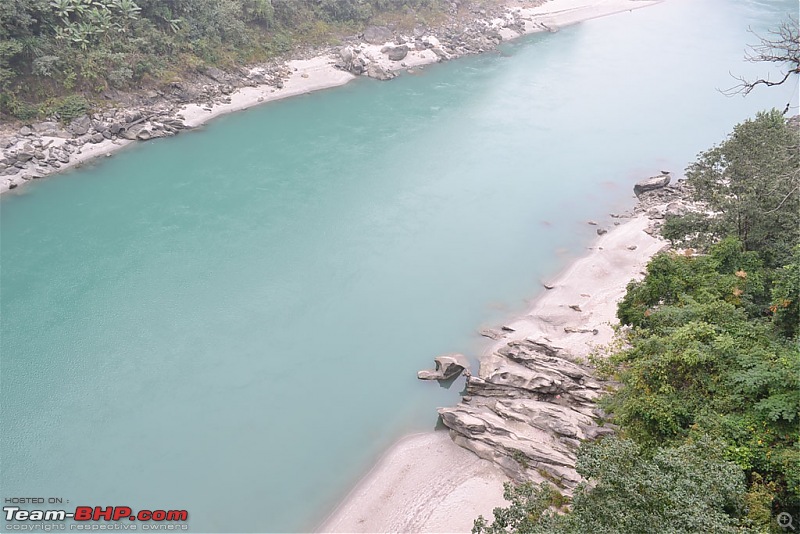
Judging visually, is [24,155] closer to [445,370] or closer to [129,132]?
[129,132]

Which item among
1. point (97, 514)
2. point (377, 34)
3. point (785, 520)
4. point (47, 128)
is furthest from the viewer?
point (377, 34)

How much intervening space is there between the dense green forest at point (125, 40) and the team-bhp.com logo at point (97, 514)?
30.3 meters

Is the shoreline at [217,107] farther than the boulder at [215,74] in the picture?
No

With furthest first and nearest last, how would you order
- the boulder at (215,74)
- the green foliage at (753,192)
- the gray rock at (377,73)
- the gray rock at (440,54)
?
1. the gray rock at (440,54)
2. the gray rock at (377,73)
3. the boulder at (215,74)
4. the green foliage at (753,192)

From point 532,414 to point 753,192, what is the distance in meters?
11.5

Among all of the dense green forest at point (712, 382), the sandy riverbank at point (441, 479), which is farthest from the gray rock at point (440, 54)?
the dense green forest at point (712, 382)

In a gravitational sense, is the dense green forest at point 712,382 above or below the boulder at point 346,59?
below

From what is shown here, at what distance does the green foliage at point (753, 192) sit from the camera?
67.8 feet

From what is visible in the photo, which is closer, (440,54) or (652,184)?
(652,184)

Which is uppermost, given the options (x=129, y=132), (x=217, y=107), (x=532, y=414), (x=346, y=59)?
(x=346, y=59)

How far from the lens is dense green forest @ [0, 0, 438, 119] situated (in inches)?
1570

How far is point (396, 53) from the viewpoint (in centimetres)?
6091

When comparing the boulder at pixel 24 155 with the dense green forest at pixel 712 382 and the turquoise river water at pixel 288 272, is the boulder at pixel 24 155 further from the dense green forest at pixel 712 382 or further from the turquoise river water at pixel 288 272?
the dense green forest at pixel 712 382

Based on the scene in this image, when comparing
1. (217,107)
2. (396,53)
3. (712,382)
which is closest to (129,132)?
(217,107)
